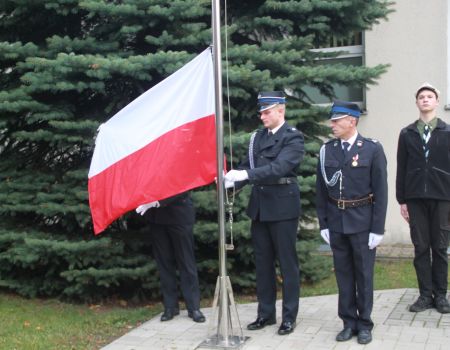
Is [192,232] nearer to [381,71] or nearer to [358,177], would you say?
[358,177]

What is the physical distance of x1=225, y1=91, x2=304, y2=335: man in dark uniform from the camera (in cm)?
502

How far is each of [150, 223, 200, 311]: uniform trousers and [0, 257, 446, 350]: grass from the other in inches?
19.9

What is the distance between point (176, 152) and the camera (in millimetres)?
→ 4793

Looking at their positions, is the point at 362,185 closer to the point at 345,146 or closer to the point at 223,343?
the point at 345,146

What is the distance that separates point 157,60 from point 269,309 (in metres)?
2.45

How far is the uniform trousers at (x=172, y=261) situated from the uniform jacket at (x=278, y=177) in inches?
30.2

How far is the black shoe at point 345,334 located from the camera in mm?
4938

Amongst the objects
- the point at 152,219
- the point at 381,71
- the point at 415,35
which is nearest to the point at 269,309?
the point at 152,219

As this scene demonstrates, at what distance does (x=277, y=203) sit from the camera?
5.05m

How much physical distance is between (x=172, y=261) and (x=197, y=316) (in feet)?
1.78

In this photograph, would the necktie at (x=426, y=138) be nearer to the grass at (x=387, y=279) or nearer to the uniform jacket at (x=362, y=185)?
the uniform jacket at (x=362, y=185)

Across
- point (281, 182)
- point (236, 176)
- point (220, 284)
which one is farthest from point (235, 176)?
point (220, 284)

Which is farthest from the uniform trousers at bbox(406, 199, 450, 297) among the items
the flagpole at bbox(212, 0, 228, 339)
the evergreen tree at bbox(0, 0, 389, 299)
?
the flagpole at bbox(212, 0, 228, 339)

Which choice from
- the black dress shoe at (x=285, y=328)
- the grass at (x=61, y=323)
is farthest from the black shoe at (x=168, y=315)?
the black dress shoe at (x=285, y=328)
